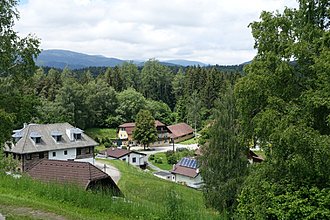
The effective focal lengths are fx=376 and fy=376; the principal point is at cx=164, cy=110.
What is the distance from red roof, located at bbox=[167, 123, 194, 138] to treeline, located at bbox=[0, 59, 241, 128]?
7.72ft

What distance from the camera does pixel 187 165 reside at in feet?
125

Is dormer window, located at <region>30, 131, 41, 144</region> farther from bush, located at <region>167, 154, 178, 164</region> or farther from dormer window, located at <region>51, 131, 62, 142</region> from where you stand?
bush, located at <region>167, 154, 178, 164</region>

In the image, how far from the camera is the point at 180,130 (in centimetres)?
6856

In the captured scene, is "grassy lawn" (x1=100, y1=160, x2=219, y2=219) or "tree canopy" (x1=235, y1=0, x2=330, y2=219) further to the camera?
"tree canopy" (x1=235, y1=0, x2=330, y2=219)

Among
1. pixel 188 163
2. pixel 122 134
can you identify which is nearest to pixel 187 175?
pixel 188 163

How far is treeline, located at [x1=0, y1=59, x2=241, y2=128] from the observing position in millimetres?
59375

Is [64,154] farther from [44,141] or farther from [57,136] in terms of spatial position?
[44,141]

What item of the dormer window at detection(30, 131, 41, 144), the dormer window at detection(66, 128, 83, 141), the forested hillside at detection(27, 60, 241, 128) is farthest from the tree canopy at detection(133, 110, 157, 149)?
the dormer window at detection(30, 131, 41, 144)

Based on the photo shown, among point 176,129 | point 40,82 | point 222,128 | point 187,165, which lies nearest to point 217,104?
point 222,128

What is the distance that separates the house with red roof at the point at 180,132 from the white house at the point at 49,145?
95.2 feet

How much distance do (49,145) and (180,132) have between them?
34770 millimetres

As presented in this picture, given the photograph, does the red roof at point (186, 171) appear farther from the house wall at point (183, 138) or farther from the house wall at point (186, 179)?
the house wall at point (183, 138)

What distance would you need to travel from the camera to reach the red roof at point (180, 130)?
6719 centimetres

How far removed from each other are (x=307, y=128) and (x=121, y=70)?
274 ft
